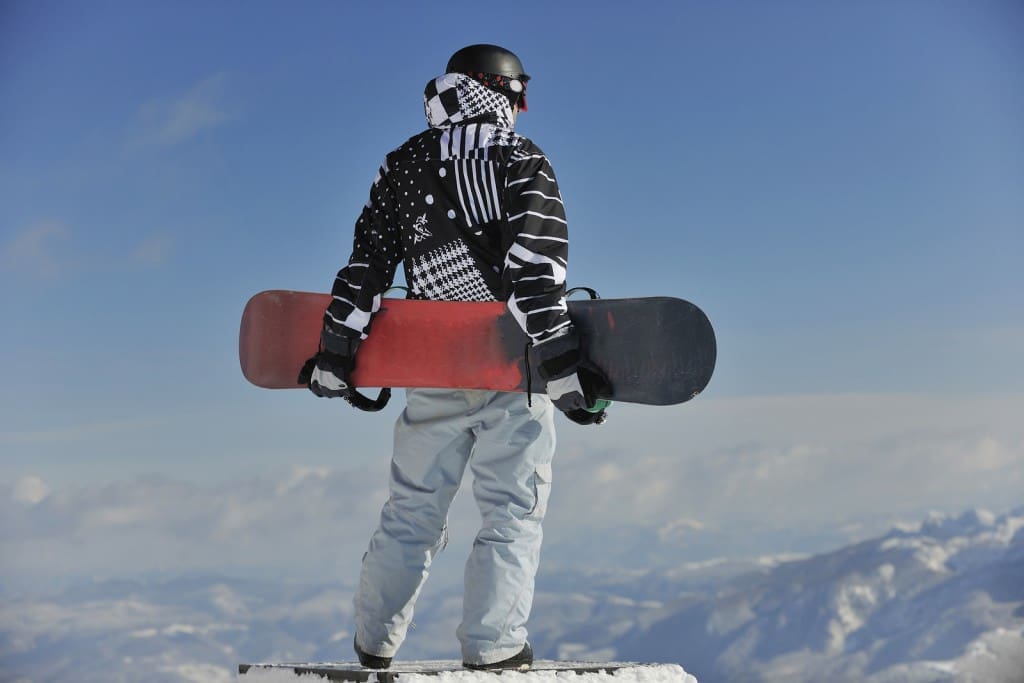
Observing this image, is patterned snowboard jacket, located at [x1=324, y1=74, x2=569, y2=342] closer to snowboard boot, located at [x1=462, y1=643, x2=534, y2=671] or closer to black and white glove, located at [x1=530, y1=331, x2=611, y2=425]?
black and white glove, located at [x1=530, y1=331, x2=611, y2=425]

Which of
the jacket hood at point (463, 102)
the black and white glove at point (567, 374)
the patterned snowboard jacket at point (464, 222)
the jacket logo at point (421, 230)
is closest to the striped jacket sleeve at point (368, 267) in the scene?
the patterned snowboard jacket at point (464, 222)

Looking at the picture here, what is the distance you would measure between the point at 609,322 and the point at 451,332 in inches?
18.2

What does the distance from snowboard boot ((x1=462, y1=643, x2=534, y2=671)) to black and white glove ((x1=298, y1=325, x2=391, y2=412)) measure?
864mm

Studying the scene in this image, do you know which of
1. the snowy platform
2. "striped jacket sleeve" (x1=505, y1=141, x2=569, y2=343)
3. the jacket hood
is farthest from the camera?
the jacket hood

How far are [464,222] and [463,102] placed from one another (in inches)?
14.3

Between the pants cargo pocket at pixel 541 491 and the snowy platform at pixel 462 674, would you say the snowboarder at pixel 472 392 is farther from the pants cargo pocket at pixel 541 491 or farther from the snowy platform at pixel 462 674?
the snowy platform at pixel 462 674

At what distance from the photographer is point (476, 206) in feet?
8.42

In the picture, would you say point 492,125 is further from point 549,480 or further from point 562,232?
point 549,480

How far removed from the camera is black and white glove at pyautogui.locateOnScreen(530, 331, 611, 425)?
7.79ft

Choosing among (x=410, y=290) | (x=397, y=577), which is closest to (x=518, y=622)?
(x=397, y=577)

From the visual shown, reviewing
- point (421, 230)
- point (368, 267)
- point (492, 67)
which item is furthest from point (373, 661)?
point (492, 67)

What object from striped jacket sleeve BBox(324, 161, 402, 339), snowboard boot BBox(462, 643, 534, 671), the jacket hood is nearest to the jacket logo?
striped jacket sleeve BBox(324, 161, 402, 339)

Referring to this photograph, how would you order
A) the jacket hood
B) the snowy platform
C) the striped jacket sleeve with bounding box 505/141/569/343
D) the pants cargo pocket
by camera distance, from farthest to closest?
the jacket hood
the pants cargo pocket
the striped jacket sleeve with bounding box 505/141/569/343
the snowy platform

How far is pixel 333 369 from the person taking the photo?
8.78 ft
